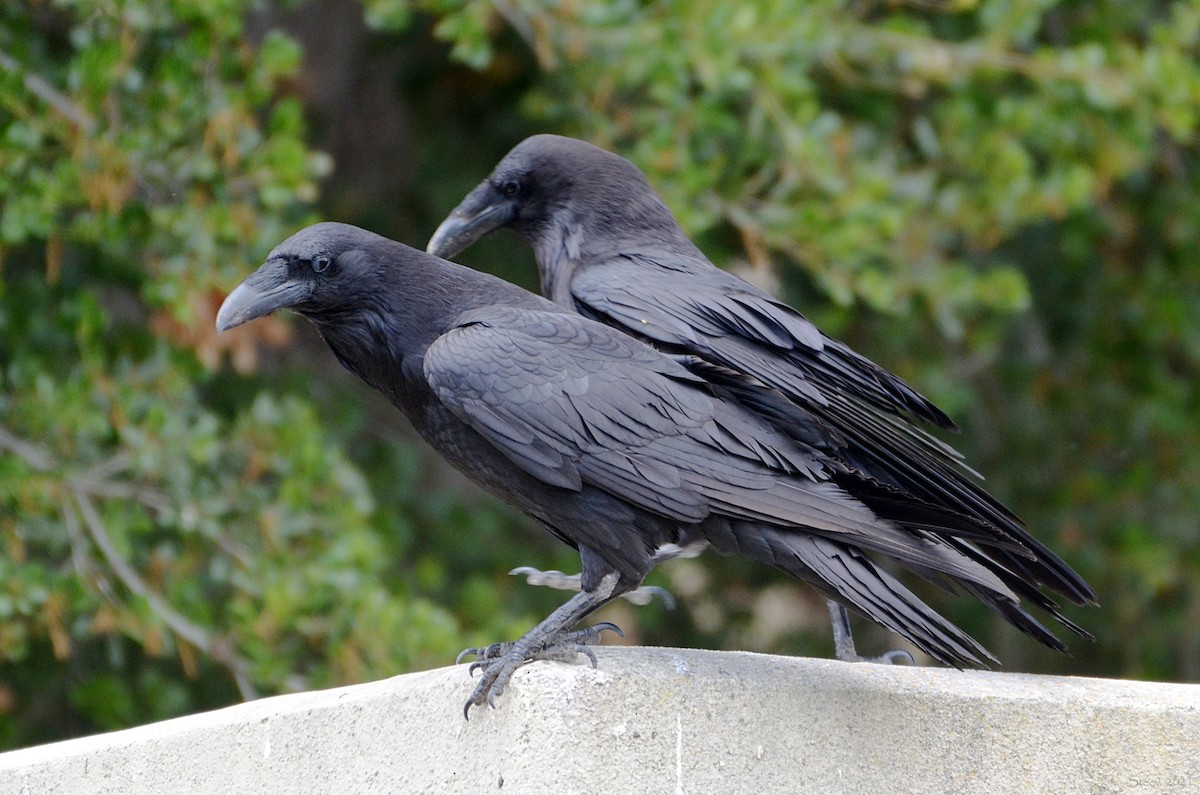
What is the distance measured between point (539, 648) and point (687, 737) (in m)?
0.31

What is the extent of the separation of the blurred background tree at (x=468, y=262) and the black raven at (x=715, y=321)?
2.61 feet

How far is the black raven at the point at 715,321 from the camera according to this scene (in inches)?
114

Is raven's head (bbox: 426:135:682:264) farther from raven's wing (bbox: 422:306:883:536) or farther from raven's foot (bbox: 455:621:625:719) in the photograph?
raven's foot (bbox: 455:621:625:719)

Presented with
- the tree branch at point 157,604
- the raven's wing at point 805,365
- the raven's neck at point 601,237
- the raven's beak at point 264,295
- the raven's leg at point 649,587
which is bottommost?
the tree branch at point 157,604

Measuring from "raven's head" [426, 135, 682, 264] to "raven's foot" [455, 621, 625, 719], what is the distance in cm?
143

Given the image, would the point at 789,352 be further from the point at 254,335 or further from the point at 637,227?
the point at 254,335

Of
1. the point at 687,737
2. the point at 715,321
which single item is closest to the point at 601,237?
the point at 715,321

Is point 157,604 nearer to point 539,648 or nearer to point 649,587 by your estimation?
point 649,587

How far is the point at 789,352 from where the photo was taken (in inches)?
126

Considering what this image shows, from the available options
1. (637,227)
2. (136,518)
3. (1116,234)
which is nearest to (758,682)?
(637,227)

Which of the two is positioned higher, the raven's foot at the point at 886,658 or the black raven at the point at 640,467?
the black raven at the point at 640,467

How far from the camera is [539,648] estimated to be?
2.56m

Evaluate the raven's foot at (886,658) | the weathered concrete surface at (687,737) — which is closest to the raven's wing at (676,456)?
the weathered concrete surface at (687,737)

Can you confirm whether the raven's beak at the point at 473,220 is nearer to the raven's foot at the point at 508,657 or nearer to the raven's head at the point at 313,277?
the raven's head at the point at 313,277
